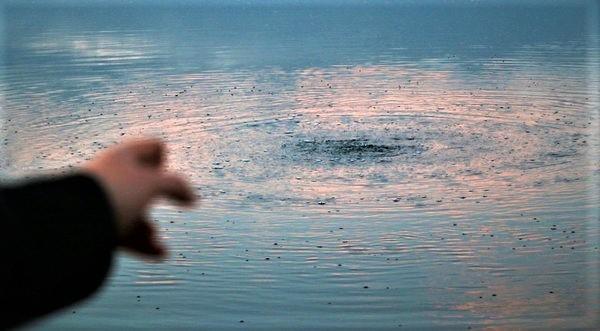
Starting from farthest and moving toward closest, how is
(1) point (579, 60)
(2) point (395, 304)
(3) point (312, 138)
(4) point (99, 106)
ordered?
(1) point (579, 60) → (4) point (99, 106) → (3) point (312, 138) → (2) point (395, 304)

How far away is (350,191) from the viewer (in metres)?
11.4

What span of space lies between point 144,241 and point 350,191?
10.8 meters

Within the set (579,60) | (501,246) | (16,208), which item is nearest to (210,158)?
(501,246)

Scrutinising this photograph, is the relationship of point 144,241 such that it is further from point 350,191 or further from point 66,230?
point 350,191

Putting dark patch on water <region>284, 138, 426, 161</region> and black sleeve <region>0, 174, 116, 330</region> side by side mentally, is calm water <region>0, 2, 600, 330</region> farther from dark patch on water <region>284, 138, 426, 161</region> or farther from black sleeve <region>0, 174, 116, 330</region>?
black sleeve <region>0, 174, 116, 330</region>

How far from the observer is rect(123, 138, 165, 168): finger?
62 centimetres

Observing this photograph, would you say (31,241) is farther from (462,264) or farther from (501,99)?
(501,99)

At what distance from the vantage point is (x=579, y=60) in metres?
27.1

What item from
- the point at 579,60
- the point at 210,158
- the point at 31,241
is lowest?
the point at 579,60

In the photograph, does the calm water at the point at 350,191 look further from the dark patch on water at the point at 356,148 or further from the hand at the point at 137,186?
the hand at the point at 137,186

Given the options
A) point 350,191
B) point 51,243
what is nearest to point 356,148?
point 350,191

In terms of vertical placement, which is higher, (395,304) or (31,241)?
(31,241)

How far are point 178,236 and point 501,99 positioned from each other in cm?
990

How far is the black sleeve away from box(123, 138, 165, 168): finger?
0.19 ft
